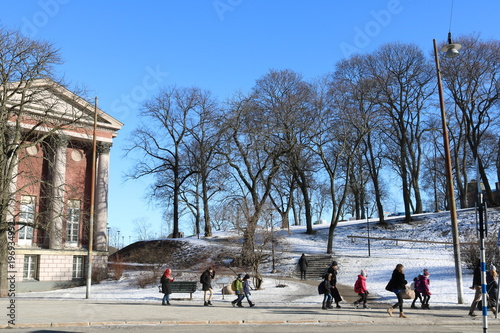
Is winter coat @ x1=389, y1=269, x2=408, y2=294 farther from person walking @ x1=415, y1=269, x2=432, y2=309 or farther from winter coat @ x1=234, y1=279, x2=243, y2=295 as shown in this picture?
winter coat @ x1=234, y1=279, x2=243, y2=295

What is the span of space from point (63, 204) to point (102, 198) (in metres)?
4.39

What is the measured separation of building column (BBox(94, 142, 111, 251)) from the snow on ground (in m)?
4.09

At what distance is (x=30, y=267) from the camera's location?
34.7 meters

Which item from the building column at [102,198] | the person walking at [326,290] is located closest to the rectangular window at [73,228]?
the building column at [102,198]

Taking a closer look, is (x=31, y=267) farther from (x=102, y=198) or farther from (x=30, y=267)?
(x=102, y=198)

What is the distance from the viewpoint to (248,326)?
1470 cm

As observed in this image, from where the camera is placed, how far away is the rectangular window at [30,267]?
34.4m

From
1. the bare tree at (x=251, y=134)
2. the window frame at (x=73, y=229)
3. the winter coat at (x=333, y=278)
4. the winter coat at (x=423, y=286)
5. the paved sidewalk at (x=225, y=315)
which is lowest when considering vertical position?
the paved sidewalk at (x=225, y=315)

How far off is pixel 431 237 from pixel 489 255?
57.4 feet

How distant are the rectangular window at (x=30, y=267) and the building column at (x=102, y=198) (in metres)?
4.73

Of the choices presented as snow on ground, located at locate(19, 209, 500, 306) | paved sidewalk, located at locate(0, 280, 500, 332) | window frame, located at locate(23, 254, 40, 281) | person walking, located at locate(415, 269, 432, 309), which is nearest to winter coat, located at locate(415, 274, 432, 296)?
person walking, located at locate(415, 269, 432, 309)

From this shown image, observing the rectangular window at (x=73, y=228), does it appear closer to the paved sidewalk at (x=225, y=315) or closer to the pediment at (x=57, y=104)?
the pediment at (x=57, y=104)

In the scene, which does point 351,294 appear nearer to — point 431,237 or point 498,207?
point 431,237

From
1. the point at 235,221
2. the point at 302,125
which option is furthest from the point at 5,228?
the point at 302,125
